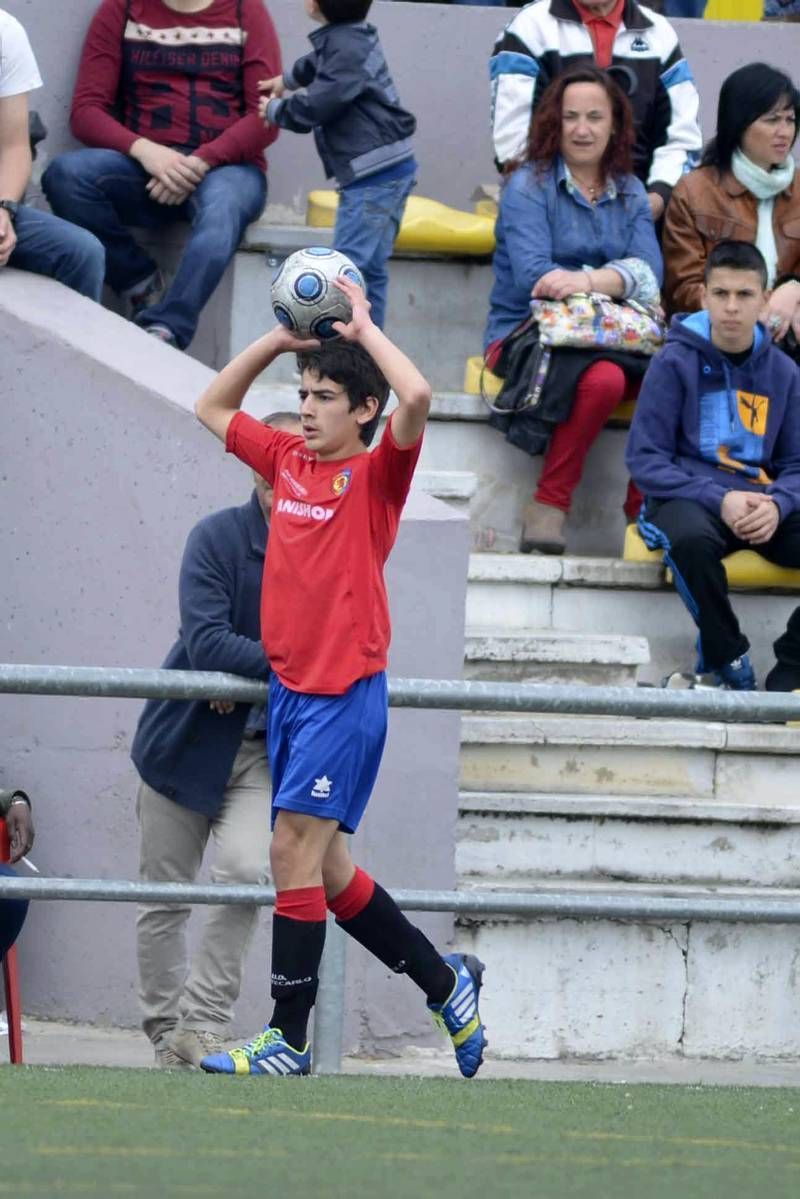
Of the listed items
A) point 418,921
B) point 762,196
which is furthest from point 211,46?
point 418,921

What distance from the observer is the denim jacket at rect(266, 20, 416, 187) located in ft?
24.8

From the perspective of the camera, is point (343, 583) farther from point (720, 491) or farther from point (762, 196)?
point (762, 196)

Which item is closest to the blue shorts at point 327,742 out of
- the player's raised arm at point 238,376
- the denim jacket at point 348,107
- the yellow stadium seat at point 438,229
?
the player's raised arm at point 238,376

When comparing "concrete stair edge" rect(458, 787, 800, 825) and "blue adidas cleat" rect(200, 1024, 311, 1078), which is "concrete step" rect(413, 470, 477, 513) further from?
"blue adidas cleat" rect(200, 1024, 311, 1078)

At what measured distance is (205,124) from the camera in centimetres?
823

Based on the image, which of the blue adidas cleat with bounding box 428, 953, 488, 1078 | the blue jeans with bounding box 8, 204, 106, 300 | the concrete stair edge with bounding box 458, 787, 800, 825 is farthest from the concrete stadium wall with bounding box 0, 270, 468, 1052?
the blue adidas cleat with bounding box 428, 953, 488, 1078

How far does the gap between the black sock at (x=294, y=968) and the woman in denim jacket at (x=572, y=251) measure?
3.13m

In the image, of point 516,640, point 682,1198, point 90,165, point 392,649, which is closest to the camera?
point 682,1198

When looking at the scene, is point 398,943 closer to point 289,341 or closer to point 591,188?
point 289,341

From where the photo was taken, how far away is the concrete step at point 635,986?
651 cm

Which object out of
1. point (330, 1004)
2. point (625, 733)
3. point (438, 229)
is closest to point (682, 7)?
point (438, 229)

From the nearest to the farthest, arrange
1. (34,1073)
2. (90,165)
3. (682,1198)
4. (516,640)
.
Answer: (682,1198)
(34,1073)
(516,640)
(90,165)

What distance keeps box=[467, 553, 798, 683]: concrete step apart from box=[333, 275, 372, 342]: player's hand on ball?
8.61 ft

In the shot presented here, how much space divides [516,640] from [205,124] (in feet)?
8.42
